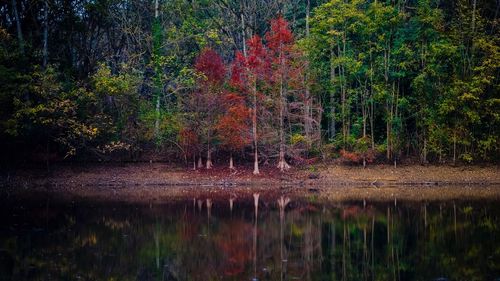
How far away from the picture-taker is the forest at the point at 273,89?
4481cm

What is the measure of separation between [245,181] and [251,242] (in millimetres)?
23696

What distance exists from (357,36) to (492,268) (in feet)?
123

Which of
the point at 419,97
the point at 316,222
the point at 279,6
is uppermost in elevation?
the point at 279,6

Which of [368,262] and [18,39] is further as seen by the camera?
[18,39]

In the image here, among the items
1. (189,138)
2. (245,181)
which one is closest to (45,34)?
(189,138)

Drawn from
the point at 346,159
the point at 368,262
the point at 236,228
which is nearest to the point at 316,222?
the point at 236,228

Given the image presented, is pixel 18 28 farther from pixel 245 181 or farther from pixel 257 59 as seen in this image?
pixel 245 181

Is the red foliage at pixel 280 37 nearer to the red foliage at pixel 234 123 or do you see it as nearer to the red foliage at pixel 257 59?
the red foliage at pixel 257 59

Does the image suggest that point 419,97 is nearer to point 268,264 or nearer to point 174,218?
point 174,218

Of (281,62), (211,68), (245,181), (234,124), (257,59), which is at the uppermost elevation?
(257,59)

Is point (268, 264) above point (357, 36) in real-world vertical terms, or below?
below

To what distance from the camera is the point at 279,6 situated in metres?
54.4

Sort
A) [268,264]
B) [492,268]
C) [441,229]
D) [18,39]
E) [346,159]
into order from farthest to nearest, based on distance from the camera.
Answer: [346,159]
[18,39]
[441,229]
[268,264]
[492,268]

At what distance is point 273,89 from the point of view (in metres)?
46.2
